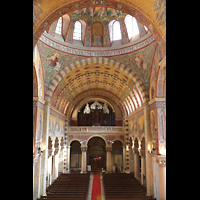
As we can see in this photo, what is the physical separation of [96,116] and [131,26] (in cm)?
1844

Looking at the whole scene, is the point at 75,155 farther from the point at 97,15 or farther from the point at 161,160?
the point at 97,15

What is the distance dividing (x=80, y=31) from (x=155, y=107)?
397 inches

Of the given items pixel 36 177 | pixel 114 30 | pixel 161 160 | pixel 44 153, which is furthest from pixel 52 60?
pixel 161 160

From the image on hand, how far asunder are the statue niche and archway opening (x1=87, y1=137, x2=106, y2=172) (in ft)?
9.03

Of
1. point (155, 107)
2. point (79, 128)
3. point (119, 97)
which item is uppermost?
point (119, 97)

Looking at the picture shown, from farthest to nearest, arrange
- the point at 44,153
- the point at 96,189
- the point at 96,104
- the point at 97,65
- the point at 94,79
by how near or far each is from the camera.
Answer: the point at 96,104, the point at 94,79, the point at 96,189, the point at 97,65, the point at 44,153

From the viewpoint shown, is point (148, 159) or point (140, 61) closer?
point (148, 159)

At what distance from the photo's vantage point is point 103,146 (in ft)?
105

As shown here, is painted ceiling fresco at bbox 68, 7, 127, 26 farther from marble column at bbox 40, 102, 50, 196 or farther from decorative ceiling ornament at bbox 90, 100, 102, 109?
decorative ceiling ornament at bbox 90, 100, 102, 109

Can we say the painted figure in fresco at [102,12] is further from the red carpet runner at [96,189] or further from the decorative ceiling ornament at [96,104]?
the decorative ceiling ornament at [96,104]

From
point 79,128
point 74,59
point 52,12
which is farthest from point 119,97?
point 52,12

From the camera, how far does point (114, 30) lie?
1836 cm

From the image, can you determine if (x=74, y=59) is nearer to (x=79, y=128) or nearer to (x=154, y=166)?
(x=154, y=166)

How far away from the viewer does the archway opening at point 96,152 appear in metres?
31.8
